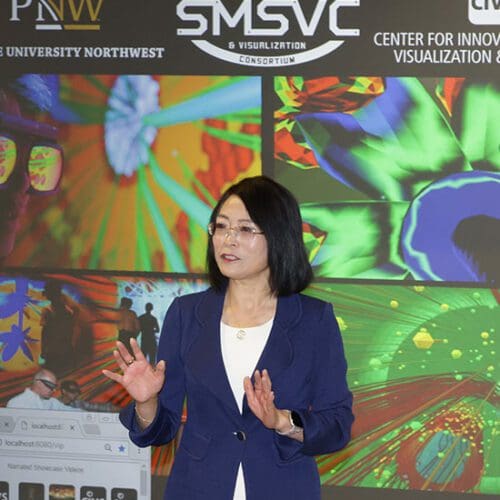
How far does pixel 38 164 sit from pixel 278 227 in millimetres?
→ 2055

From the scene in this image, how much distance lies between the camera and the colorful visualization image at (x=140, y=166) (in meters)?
3.94

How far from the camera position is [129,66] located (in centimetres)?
401

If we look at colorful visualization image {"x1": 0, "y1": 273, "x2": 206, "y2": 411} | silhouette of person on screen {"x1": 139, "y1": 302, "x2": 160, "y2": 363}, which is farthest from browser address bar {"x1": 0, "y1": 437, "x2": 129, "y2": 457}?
silhouette of person on screen {"x1": 139, "y1": 302, "x2": 160, "y2": 363}

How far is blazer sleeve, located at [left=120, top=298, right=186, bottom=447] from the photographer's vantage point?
2.27m

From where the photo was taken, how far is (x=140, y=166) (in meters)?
4.01

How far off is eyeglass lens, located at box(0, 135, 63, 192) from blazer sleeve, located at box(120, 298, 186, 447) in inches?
73.8

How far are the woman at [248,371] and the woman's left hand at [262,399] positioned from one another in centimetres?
1

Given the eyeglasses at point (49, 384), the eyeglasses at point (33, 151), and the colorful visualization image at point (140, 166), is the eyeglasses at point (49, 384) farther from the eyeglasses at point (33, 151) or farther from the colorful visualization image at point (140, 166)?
the eyeglasses at point (33, 151)

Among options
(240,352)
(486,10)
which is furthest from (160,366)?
(486,10)

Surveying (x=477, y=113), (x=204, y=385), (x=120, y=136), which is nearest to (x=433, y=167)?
(x=477, y=113)

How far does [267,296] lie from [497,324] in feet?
5.51

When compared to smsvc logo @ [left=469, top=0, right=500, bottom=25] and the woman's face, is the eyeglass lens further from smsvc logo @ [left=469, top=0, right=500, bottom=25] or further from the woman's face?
the woman's face

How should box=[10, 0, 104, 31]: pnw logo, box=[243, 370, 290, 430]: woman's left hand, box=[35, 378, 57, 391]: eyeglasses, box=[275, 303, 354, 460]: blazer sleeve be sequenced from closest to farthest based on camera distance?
box=[243, 370, 290, 430]: woman's left hand
box=[275, 303, 354, 460]: blazer sleeve
box=[10, 0, 104, 31]: pnw logo
box=[35, 378, 57, 391]: eyeglasses

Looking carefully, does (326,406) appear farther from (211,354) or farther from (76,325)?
(76,325)
